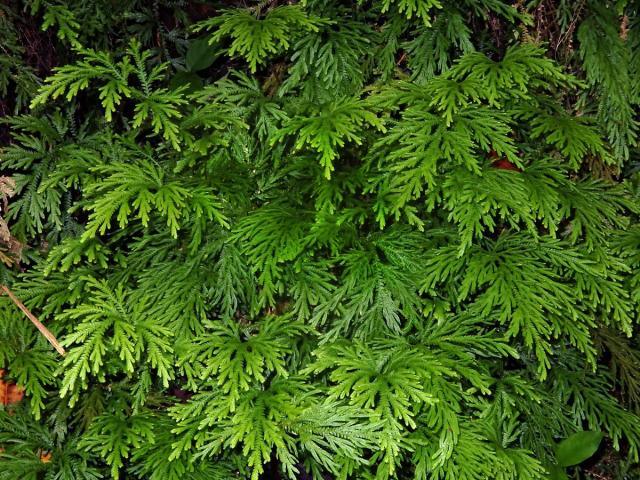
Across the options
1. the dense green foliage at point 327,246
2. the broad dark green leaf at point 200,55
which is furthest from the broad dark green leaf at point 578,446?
the broad dark green leaf at point 200,55

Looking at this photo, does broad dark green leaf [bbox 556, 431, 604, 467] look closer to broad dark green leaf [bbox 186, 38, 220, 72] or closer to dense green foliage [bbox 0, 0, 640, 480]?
dense green foliage [bbox 0, 0, 640, 480]

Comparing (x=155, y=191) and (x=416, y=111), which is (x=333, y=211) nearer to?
(x=416, y=111)

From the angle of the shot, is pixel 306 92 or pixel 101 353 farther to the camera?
pixel 306 92

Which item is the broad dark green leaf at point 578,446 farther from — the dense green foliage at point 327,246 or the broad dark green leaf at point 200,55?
the broad dark green leaf at point 200,55

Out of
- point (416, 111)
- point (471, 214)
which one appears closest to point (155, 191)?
point (416, 111)

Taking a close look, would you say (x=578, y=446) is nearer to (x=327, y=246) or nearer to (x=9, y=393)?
(x=327, y=246)

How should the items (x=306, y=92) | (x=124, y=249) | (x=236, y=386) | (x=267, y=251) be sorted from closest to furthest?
(x=236, y=386), (x=267, y=251), (x=306, y=92), (x=124, y=249)

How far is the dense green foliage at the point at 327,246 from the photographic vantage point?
1.95 m

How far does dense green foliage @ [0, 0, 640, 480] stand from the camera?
6.41ft

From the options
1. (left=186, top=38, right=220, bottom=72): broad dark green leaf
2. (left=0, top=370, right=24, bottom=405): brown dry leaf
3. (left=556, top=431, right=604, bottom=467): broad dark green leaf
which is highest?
(left=186, top=38, right=220, bottom=72): broad dark green leaf

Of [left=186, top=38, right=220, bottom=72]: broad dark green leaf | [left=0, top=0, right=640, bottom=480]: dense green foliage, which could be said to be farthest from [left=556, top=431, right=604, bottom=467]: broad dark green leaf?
[left=186, top=38, right=220, bottom=72]: broad dark green leaf

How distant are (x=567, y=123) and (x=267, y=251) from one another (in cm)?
108

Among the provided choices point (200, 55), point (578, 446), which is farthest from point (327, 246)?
point (578, 446)

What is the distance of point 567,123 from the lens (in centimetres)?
220
